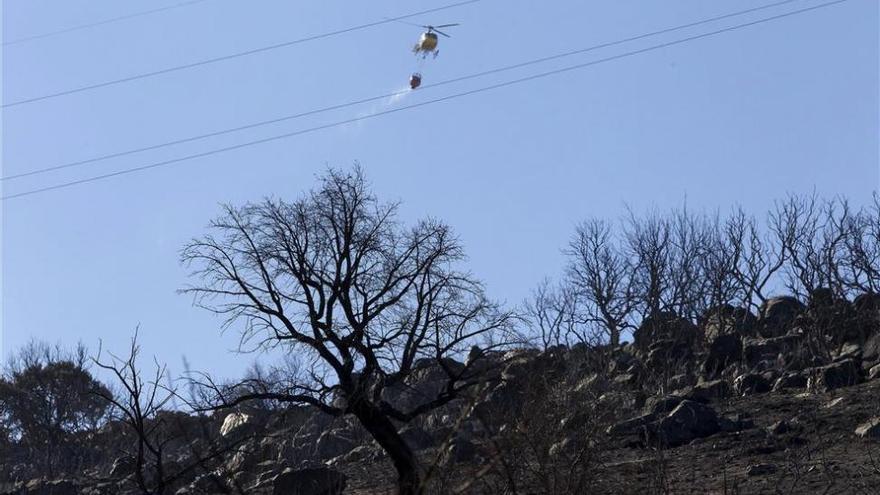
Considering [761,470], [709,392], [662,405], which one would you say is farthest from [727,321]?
[761,470]

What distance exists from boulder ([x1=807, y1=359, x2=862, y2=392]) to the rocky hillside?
0.04 m

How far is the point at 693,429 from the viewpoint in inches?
1123

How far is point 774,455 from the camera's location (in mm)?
26203

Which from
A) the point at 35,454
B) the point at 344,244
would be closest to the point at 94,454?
the point at 35,454

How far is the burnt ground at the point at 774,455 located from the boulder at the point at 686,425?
0.27 meters

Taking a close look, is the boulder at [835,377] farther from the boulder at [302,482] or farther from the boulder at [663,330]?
the boulder at [663,330]

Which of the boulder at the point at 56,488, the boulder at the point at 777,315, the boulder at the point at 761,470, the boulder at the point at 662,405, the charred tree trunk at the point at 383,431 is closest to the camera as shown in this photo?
the boulder at the point at 761,470

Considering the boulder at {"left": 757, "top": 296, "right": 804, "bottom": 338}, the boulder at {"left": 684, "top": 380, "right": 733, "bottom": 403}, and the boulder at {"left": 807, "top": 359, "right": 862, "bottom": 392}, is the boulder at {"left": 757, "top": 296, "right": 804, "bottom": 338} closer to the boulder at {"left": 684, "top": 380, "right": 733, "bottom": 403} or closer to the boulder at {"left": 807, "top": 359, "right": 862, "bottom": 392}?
the boulder at {"left": 684, "top": 380, "right": 733, "bottom": 403}

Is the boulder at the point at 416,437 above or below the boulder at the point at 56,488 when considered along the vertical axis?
below

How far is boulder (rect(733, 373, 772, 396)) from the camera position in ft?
110

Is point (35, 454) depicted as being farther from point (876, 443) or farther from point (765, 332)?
point (876, 443)

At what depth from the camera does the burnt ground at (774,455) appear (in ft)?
76.0

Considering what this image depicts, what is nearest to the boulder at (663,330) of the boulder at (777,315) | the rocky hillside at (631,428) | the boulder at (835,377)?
the rocky hillside at (631,428)

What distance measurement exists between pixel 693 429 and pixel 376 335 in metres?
6.29
